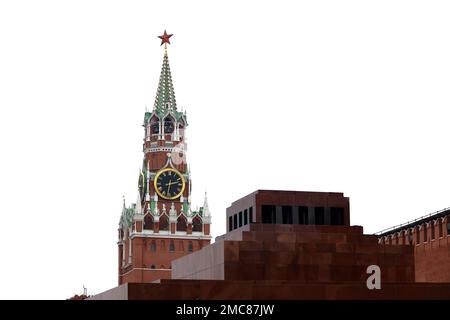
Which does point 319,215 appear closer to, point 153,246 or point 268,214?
point 268,214

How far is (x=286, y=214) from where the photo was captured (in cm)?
8356

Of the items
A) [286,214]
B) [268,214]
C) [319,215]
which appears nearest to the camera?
[268,214]

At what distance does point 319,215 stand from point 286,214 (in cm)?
226

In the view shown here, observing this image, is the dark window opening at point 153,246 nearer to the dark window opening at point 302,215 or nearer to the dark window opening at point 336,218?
the dark window opening at point 336,218

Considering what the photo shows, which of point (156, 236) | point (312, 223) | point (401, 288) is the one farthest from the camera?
point (156, 236)

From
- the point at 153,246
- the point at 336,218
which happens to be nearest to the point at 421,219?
the point at 336,218

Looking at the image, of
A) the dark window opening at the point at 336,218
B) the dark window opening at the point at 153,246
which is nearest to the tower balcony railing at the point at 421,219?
the dark window opening at the point at 336,218

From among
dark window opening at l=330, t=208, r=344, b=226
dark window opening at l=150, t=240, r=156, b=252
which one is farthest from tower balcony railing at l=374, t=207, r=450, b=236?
dark window opening at l=150, t=240, r=156, b=252

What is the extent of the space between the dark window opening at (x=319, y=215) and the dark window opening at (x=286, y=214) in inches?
69.0
